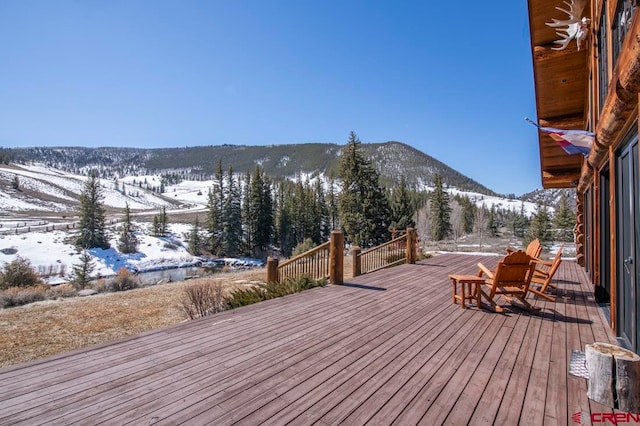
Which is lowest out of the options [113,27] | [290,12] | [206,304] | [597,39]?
[206,304]

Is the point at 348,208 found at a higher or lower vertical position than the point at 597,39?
lower

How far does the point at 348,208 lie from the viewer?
A: 97.0 feet

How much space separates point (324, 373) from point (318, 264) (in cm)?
485

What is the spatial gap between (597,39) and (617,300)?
4.06 m

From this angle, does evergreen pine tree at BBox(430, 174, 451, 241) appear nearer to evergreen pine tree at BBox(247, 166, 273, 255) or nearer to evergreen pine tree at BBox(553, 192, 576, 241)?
evergreen pine tree at BBox(553, 192, 576, 241)

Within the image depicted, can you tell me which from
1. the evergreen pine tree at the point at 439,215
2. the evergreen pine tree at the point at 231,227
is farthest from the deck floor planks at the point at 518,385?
the evergreen pine tree at the point at 231,227

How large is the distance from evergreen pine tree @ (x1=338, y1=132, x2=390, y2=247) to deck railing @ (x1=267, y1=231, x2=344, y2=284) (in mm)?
21085

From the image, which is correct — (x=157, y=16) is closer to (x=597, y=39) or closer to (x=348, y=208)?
(x=597, y=39)

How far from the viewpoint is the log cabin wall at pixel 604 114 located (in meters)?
2.69

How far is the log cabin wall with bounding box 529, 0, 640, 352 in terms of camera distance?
2.69 meters

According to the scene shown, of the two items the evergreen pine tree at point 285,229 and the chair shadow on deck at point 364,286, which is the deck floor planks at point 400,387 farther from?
the evergreen pine tree at point 285,229

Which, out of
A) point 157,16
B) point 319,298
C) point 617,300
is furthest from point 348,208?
point 617,300

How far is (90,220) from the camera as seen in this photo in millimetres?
35375

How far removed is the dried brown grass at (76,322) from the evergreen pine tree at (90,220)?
93.6 ft
